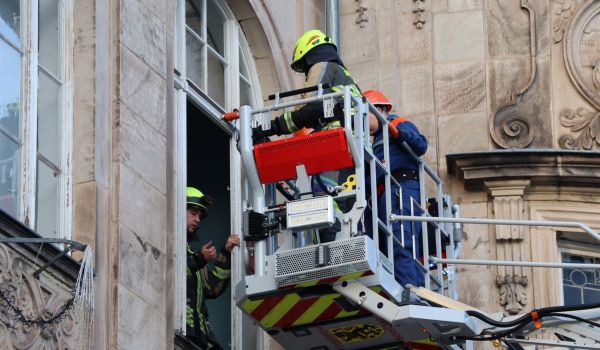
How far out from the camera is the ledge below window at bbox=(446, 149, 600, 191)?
1880cm

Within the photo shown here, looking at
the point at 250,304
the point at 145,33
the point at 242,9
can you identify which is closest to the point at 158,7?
the point at 145,33

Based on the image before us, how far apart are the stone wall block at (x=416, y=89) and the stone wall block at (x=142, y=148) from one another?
17.7 feet

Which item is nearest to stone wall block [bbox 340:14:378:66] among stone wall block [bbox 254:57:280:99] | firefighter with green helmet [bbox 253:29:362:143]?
stone wall block [bbox 254:57:280:99]

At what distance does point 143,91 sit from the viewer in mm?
14242

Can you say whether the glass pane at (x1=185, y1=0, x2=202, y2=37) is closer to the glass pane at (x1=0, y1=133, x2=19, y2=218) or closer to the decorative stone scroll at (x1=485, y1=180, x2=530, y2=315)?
the decorative stone scroll at (x1=485, y1=180, x2=530, y2=315)

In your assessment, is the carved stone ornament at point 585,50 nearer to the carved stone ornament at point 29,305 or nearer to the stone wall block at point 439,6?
the stone wall block at point 439,6

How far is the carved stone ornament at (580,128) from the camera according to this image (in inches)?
752

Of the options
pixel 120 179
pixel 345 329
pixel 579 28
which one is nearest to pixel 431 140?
pixel 579 28

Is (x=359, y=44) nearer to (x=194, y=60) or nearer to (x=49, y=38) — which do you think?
(x=194, y=60)

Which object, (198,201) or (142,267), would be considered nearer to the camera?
(142,267)

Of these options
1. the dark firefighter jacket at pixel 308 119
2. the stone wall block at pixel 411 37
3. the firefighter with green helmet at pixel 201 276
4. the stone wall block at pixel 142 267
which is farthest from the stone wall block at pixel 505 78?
the stone wall block at pixel 142 267

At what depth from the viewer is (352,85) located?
1528 centimetres

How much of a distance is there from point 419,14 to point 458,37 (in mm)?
453

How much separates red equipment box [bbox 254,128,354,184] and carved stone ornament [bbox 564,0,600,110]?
17.8 feet
